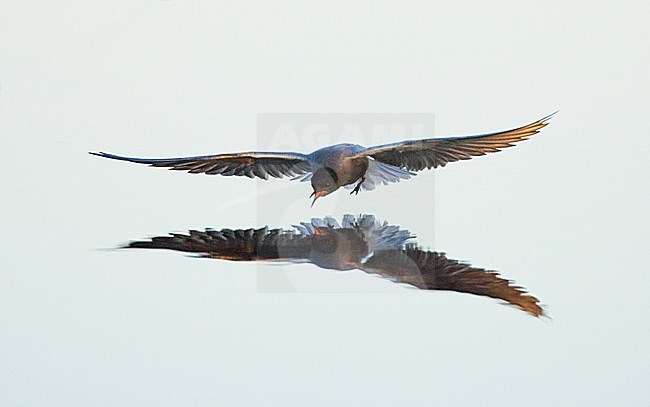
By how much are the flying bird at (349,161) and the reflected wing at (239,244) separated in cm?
25

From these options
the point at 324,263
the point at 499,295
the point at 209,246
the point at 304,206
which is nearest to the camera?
the point at 499,295

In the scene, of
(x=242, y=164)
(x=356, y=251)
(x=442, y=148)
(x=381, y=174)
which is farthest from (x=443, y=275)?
(x=242, y=164)

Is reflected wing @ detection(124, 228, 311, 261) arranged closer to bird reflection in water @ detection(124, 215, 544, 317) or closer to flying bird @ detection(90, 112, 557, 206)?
bird reflection in water @ detection(124, 215, 544, 317)

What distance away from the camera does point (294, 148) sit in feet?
13.0

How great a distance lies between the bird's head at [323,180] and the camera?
3.23m

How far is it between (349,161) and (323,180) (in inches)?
4.5

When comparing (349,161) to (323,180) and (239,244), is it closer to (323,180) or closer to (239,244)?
(323,180)

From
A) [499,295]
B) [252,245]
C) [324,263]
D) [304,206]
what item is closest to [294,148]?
[304,206]

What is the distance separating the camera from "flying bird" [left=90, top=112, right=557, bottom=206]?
3.15 metres

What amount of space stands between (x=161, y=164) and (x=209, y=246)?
Answer: 21.0 inches

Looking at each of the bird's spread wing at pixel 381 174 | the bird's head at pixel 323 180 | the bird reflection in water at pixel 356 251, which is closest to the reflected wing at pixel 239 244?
the bird reflection in water at pixel 356 251

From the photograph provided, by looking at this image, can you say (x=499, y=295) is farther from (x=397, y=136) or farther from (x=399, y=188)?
(x=397, y=136)

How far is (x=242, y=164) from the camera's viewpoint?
3439mm

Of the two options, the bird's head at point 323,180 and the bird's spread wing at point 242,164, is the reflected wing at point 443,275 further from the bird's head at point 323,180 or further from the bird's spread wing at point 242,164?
the bird's spread wing at point 242,164
